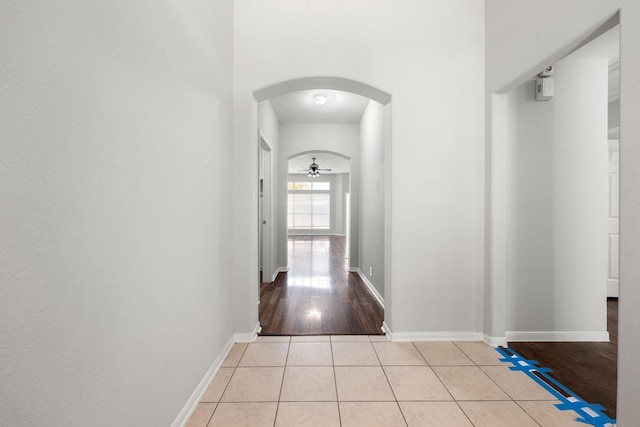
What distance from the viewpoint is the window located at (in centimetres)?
1409

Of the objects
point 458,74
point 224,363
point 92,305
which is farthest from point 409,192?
point 92,305

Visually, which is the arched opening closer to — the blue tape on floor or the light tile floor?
the light tile floor

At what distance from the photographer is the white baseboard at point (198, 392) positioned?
1.58 m

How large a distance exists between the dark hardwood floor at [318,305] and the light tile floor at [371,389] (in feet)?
1.21

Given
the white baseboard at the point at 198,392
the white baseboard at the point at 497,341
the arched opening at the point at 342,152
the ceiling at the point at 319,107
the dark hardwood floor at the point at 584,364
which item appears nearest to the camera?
the white baseboard at the point at 198,392

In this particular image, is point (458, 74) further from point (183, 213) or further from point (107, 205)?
point (107, 205)

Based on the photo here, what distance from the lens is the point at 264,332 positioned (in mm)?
2830

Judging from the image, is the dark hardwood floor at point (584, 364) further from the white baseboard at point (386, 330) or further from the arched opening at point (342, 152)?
the arched opening at point (342, 152)

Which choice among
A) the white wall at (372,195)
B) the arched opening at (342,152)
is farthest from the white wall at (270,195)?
the white wall at (372,195)

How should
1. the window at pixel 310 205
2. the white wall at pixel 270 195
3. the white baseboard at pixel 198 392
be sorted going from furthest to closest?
the window at pixel 310 205, the white wall at pixel 270 195, the white baseboard at pixel 198 392

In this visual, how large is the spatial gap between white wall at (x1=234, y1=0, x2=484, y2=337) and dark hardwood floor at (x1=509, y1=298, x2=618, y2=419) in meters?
0.53

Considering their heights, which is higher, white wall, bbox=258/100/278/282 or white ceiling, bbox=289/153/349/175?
white ceiling, bbox=289/153/349/175

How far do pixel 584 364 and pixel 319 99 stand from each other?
407 cm

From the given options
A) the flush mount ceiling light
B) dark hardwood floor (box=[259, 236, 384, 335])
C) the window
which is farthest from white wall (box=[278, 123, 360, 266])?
the window
